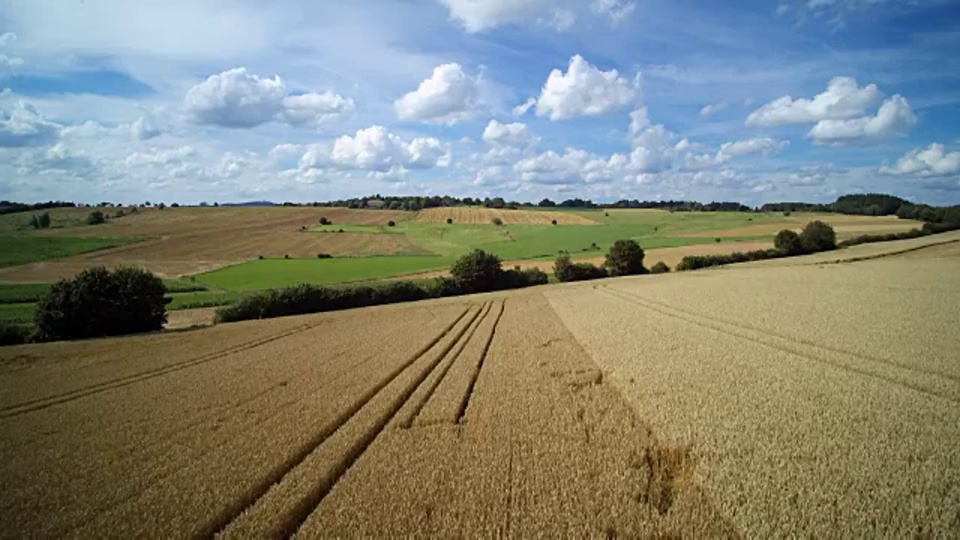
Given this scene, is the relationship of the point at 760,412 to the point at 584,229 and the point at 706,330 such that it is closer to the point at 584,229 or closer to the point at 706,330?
the point at 706,330

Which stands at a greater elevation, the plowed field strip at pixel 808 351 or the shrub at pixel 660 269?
the shrub at pixel 660 269

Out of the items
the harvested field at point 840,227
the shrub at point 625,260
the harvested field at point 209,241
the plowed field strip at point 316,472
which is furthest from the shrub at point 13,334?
the harvested field at point 840,227

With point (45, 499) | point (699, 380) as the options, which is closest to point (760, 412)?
point (699, 380)

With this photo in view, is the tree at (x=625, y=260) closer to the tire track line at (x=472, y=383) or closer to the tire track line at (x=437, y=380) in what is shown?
the tire track line at (x=437, y=380)

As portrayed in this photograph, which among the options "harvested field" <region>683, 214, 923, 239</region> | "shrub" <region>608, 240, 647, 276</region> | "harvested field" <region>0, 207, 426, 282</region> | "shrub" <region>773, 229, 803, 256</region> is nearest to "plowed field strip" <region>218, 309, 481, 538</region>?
"shrub" <region>608, 240, 647, 276</region>

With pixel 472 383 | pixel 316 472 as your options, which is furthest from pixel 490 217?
pixel 316 472

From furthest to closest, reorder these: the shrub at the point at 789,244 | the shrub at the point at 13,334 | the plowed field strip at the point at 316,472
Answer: the shrub at the point at 789,244 → the shrub at the point at 13,334 → the plowed field strip at the point at 316,472

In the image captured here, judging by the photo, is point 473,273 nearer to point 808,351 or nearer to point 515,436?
point 808,351
